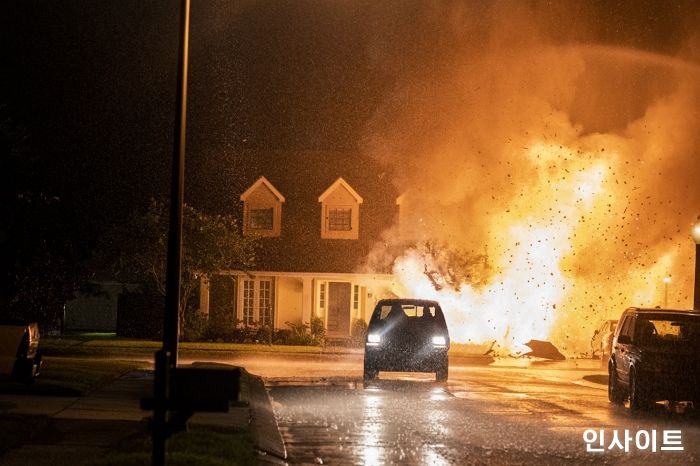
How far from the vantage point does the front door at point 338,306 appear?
44.5 metres

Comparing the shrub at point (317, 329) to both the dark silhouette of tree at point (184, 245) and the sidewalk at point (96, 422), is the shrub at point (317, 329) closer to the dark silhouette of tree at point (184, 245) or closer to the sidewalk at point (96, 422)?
the dark silhouette of tree at point (184, 245)

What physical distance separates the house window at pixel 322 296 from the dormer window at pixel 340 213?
211 cm

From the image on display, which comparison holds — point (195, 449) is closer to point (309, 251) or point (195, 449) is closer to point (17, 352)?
point (17, 352)

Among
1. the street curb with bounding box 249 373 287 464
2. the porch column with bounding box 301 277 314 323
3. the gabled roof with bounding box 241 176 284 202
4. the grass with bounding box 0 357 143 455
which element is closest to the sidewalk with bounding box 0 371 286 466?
the street curb with bounding box 249 373 287 464

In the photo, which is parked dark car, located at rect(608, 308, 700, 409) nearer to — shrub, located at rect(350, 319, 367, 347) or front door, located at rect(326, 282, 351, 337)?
shrub, located at rect(350, 319, 367, 347)

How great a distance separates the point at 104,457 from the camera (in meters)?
11.4

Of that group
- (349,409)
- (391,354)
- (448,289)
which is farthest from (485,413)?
(448,289)

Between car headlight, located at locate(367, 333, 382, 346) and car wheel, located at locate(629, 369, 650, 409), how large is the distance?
5.94 m

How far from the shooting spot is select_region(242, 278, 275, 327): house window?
4347 centimetres

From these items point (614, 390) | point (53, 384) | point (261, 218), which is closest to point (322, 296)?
point (261, 218)

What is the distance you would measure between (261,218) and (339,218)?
9.95 feet

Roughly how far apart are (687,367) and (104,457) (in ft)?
34.8

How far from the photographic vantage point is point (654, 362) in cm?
1883

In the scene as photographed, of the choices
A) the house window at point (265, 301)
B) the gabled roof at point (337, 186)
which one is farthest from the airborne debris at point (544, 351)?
the house window at point (265, 301)
